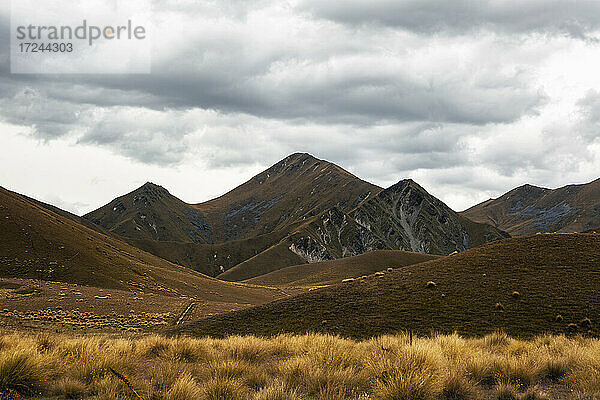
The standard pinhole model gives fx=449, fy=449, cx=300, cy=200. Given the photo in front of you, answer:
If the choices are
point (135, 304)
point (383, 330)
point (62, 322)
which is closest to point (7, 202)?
point (135, 304)

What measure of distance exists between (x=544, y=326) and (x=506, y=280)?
837cm

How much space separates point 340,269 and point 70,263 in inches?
3342

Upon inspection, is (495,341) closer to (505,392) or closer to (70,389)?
(505,392)

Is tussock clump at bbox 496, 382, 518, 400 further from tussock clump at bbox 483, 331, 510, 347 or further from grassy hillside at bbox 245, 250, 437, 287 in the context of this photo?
grassy hillside at bbox 245, 250, 437, 287

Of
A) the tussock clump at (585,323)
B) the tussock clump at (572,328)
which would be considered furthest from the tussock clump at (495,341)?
the tussock clump at (585,323)

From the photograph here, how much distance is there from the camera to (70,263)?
8388 cm

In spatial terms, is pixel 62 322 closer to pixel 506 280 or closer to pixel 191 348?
pixel 191 348

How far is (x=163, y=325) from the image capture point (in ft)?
156

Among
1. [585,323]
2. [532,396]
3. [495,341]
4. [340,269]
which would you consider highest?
[532,396]

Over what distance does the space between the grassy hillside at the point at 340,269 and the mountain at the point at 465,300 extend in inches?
3683

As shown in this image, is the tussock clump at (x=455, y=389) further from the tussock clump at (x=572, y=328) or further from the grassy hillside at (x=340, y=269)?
the grassy hillside at (x=340, y=269)

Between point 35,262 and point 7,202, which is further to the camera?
point 7,202

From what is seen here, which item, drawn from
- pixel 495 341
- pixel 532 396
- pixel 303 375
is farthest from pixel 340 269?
pixel 532 396

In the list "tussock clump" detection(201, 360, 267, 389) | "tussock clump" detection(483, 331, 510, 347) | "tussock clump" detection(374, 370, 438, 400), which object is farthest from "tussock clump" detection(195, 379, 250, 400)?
"tussock clump" detection(483, 331, 510, 347)
